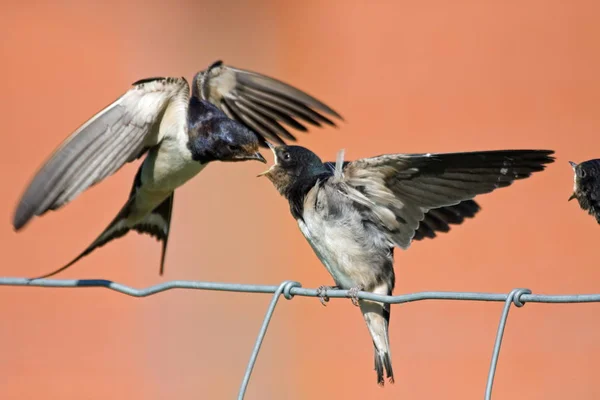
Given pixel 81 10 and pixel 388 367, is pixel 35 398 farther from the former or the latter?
pixel 388 367

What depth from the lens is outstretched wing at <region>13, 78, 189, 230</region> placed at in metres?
3.45

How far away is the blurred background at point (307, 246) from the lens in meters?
6.96

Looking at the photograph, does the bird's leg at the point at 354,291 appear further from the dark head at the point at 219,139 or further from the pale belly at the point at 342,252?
the dark head at the point at 219,139

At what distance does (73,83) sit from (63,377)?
2409 millimetres

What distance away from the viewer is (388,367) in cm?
345

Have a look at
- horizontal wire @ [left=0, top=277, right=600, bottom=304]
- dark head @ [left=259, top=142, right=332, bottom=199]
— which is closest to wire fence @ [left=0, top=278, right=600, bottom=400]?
horizontal wire @ [left=0, top=277, right=600, bottom=304]

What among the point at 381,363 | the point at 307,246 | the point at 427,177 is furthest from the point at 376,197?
the point at 307,246

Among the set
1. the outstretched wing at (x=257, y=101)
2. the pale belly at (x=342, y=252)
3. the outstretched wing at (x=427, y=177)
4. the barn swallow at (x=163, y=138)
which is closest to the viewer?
the outstretched wing at (x=427, y=177)

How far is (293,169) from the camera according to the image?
3.65m

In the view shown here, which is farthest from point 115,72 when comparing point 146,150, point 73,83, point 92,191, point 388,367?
point 388,367

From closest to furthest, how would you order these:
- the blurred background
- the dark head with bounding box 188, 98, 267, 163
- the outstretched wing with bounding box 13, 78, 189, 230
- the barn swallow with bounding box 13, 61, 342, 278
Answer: the outstretched wing with bounding box 13, 78, 189, 230, the barn swallow with bounding box 13, 61, 342, 278, the dark head with bounding box 188, 98, 267, 163, the blurred background

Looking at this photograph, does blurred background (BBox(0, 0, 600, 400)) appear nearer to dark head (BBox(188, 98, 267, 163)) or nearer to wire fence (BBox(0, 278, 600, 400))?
dark head (BBox(188, 98, 267, 163))

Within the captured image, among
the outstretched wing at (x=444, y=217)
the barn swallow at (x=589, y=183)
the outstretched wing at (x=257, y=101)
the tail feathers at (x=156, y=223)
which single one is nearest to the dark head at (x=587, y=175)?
the barn swallow at (x=589, y=183)

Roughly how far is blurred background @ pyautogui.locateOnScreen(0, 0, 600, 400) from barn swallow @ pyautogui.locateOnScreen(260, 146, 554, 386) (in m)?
3.05
